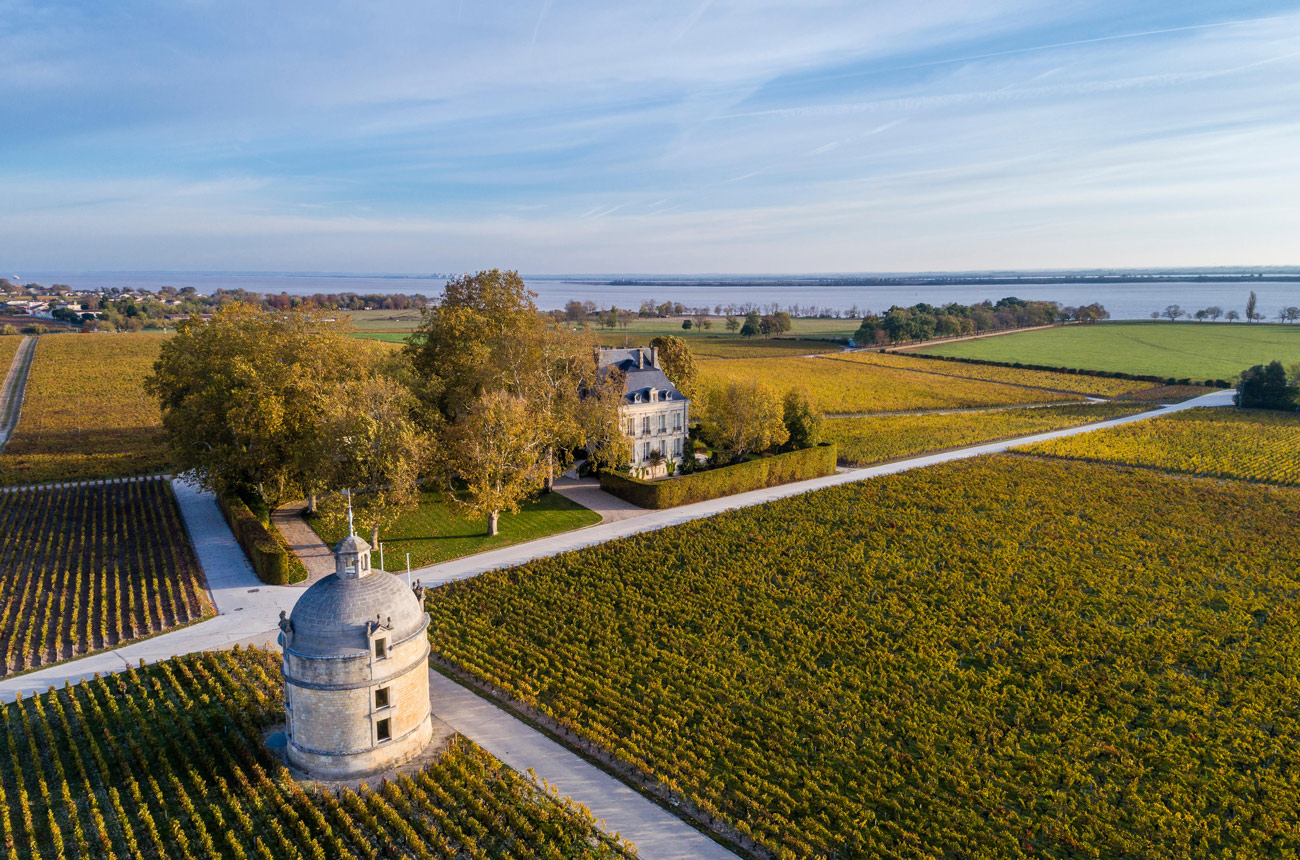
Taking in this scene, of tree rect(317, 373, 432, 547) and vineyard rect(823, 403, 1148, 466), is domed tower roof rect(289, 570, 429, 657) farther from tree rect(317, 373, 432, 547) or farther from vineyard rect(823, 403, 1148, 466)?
vineyard rect(823, 403, 1148, 466)

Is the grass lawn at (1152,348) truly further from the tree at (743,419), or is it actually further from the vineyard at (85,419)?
the vineyard at (85,419)

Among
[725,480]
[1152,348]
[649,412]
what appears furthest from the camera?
[1152,348]

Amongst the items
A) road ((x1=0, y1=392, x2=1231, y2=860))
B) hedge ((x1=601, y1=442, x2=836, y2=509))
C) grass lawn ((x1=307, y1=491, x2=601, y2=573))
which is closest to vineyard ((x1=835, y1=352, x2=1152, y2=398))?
hedge ((x1=601, y1=442, x2=836, y2=509))

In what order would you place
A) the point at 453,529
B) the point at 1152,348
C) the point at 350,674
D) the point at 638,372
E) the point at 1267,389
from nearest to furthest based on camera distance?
the point at 350,674 → the point at 453,529 → the point at 638,372 → the point at 1267,389 → the point at 1152,348

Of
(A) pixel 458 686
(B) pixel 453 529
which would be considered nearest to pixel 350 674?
(A) pixel 458 686

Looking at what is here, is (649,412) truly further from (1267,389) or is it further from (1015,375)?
(1015,375)

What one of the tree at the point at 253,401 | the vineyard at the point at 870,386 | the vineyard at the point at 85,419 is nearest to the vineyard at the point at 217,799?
the tree at the point at 253,401

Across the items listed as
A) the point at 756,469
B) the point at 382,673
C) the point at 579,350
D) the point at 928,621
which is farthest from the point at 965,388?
the point at 382,673
